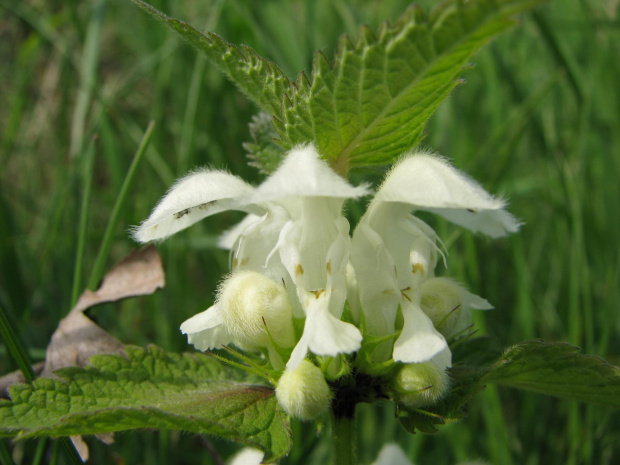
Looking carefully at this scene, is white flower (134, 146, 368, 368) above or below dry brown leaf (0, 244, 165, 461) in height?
above

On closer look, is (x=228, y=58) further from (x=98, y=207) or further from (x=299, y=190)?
(x=98, y=207)

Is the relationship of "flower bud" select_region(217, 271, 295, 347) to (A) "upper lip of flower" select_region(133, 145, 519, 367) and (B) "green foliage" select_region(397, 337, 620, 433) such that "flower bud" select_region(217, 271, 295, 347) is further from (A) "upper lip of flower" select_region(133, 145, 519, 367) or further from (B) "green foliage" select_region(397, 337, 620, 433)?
(B) "green foliage" select_region(397, 337, 620, 433)

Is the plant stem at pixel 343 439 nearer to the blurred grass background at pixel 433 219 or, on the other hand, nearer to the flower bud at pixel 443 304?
the flower bud at pixel 443 304

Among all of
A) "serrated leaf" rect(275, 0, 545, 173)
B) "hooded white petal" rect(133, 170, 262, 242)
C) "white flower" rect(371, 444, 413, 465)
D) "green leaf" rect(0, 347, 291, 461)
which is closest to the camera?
"serrated leaf" rect(275, 0, 545, 173)

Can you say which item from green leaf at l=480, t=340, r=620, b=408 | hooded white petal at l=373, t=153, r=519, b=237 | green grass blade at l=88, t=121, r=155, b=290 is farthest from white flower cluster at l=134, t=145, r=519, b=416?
green grass blade at l=88, t=121, r=155, b=290

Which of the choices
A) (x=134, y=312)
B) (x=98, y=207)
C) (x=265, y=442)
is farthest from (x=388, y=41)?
(x=98, y=207)

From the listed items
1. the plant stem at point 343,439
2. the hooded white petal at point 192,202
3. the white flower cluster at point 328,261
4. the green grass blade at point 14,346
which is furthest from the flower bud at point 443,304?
the green grass blade at point 14,346

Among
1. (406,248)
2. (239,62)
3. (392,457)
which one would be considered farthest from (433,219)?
(239,62)

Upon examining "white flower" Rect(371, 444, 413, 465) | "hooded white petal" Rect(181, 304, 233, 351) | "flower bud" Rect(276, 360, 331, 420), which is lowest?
"white flower" Rect(371, 444, 413, 465)
